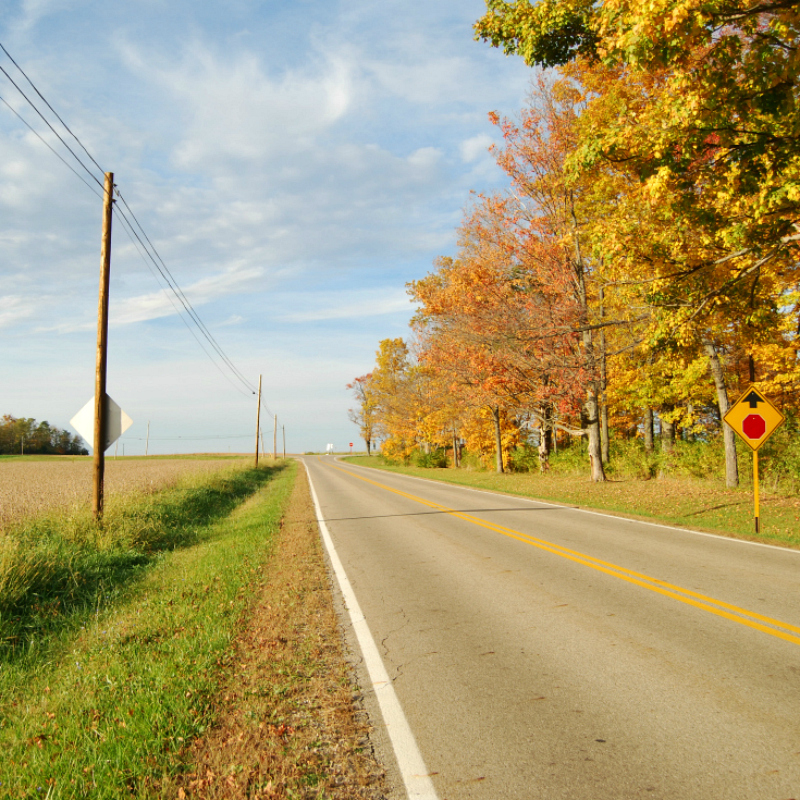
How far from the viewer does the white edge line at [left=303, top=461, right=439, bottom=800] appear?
318cm

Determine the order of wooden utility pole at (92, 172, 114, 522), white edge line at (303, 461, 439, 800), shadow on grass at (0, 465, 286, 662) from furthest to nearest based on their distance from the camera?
wooden utility pole at (92, 172, 114, 522)
shadow on grass at (0, 465, 286, 662)
white edge line at (303, 461, 439, 800)

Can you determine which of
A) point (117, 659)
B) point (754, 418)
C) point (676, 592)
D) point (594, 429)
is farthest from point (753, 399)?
point (117, 659)

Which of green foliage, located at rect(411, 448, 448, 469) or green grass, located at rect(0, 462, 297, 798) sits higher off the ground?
green foliage, located at rect(411, 448, 448, 469)

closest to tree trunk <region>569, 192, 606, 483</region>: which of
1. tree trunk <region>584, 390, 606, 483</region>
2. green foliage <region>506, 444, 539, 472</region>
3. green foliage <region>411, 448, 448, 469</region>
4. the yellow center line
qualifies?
tree trunk <region>584, 390, 606, 483</region>

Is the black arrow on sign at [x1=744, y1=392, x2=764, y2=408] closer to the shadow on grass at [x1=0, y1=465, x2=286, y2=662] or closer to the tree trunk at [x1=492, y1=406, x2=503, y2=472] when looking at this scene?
the shadow on grass at [x1=0, y1=465, x2=286, y2=662]

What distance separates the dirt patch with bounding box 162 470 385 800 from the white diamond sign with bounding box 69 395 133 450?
704 centimetres

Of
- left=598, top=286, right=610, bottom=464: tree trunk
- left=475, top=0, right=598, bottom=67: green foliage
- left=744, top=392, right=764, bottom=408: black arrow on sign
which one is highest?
left=475, top=0, right=598, bottom=67: green foliage

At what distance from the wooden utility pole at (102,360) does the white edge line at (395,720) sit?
7.69 metres

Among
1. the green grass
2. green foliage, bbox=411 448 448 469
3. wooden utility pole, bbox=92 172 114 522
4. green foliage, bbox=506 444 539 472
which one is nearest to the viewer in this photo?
the green grass

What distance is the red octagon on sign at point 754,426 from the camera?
11367mm

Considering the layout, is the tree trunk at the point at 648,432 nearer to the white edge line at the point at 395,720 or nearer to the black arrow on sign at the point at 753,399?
the black arrow on sign at the point at 753,399

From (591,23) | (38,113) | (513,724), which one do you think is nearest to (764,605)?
(513,724)

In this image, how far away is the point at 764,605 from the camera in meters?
6.20

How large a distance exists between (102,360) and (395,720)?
1101 cm
